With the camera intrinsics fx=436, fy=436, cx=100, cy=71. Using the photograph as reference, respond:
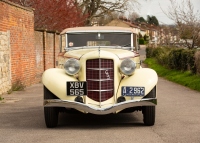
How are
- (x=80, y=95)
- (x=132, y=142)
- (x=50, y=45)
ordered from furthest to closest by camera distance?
(x=50, y=45)
(x=80, y=95)
(x=132, y=142)

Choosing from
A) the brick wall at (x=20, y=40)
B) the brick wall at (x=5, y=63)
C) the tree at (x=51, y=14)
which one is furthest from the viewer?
the tree at (x=51, y=14)

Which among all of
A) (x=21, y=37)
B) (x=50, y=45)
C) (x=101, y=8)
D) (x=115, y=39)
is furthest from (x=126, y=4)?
(x=115, y=39)

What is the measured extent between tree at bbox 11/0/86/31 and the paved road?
1263cm

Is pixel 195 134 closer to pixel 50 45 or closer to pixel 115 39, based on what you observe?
pixel 115 39

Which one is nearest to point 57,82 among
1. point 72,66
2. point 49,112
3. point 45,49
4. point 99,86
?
point 72,66

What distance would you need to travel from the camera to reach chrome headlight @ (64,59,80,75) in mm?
8188

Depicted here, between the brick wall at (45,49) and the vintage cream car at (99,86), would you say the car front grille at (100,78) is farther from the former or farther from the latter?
the brick wall at (45,49)

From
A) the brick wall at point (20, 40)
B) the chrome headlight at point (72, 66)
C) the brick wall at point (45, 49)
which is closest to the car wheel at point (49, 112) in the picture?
the chrome headlight at point (72, 66)

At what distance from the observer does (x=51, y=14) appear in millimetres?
24844

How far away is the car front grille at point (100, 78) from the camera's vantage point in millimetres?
8109

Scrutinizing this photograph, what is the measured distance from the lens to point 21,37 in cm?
1727

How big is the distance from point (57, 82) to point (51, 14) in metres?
17.2

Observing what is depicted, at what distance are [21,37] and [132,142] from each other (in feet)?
37.1

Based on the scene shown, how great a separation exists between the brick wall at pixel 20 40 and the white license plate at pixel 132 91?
7626 millimetres
